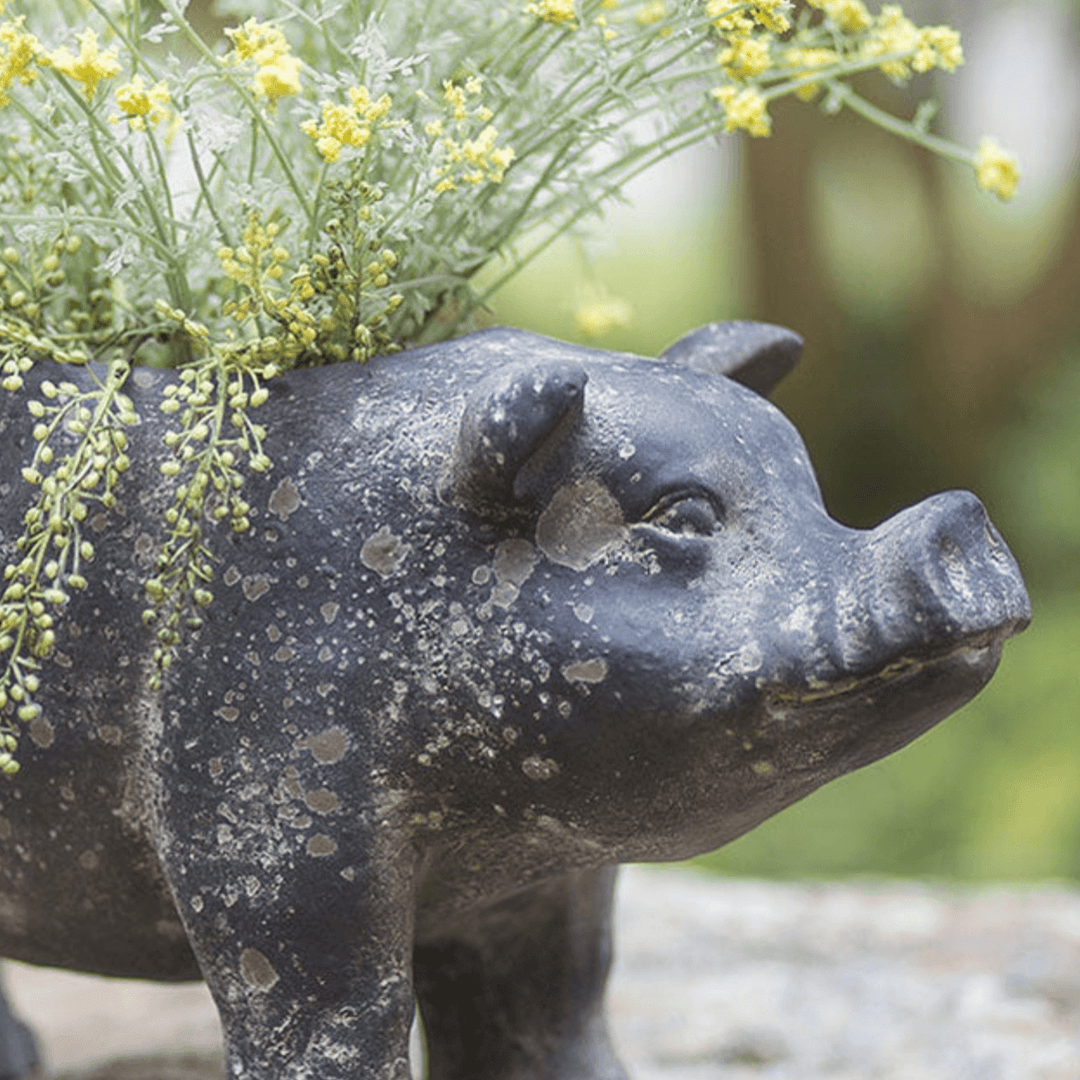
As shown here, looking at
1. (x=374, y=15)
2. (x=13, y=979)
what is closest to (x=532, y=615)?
(x=374, y=15)

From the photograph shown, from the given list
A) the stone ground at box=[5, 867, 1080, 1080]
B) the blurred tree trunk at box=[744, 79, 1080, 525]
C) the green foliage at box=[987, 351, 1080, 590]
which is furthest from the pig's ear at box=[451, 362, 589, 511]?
the green foliage at box=[987, 351, 1080, 590]

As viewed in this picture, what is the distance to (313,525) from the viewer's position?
1.03 meters

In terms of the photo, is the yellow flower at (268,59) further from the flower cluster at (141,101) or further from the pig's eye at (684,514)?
the pig's eye at (684,514)

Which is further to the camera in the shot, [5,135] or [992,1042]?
[992,1042]

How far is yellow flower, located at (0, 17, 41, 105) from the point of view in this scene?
0.94 meters

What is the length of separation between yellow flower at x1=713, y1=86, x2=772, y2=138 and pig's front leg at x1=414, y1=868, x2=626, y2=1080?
586 mm

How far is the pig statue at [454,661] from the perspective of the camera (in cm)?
97

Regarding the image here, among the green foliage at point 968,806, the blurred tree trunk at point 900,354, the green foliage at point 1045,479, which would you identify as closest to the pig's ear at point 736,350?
the green foliage at point 968,806

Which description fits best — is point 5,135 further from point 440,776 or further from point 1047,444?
point 1047,444

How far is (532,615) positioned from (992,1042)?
966mm

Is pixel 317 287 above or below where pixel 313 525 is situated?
above

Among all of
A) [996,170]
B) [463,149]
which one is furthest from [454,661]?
[996,170]

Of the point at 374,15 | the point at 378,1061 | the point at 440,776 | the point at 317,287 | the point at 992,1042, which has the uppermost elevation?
the point at 374,15

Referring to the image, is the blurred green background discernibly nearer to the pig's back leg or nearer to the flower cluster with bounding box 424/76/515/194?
the pig's back leg
